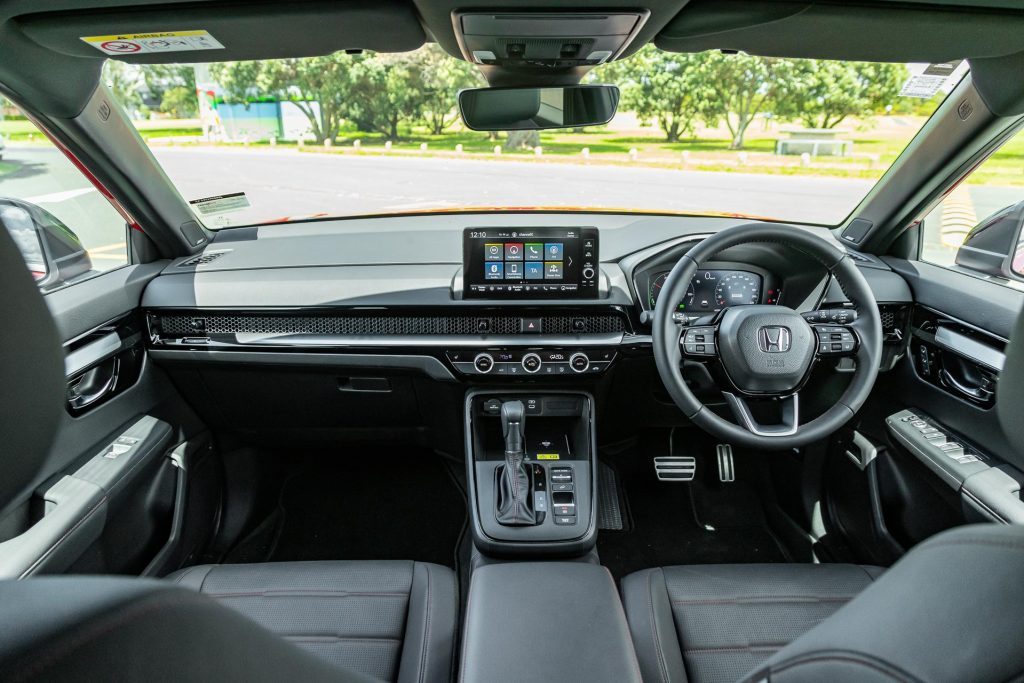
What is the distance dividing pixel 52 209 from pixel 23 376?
2062 millimetres

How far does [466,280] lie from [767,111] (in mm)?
2198

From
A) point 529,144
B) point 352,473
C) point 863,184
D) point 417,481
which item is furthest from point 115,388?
point 863,184

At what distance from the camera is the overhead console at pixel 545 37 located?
1.70 meters

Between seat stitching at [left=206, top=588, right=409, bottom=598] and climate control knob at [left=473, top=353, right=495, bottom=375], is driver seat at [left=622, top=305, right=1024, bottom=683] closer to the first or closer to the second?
seat stitching at [left=206, top=588, right=409, bottom=598]

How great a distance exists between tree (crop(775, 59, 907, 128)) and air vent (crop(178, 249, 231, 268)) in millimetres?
2465

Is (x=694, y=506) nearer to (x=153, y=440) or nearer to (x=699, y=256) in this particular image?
(x=699, y=256)

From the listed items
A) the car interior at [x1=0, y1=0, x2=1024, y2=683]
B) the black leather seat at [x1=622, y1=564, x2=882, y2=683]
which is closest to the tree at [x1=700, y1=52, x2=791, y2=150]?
the car interior at [x1=0, y1=0, x2=1024, y2=683]

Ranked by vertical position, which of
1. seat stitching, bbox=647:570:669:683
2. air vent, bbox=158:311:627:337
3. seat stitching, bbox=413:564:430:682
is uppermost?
air vent, bbox=158:311:627:337

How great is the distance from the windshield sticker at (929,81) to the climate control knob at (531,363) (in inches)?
64.2

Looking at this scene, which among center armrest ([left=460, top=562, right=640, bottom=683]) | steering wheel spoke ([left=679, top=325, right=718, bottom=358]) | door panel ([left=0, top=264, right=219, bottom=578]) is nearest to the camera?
center armrest ([left=460, top=562, right=640, bottom=683])

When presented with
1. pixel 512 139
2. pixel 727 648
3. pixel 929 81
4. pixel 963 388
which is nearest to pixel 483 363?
pixel 512 139

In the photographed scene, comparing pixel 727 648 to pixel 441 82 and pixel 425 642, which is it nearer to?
pixel 425 642

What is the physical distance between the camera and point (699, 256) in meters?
2.10

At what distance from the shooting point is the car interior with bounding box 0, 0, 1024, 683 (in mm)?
1800
